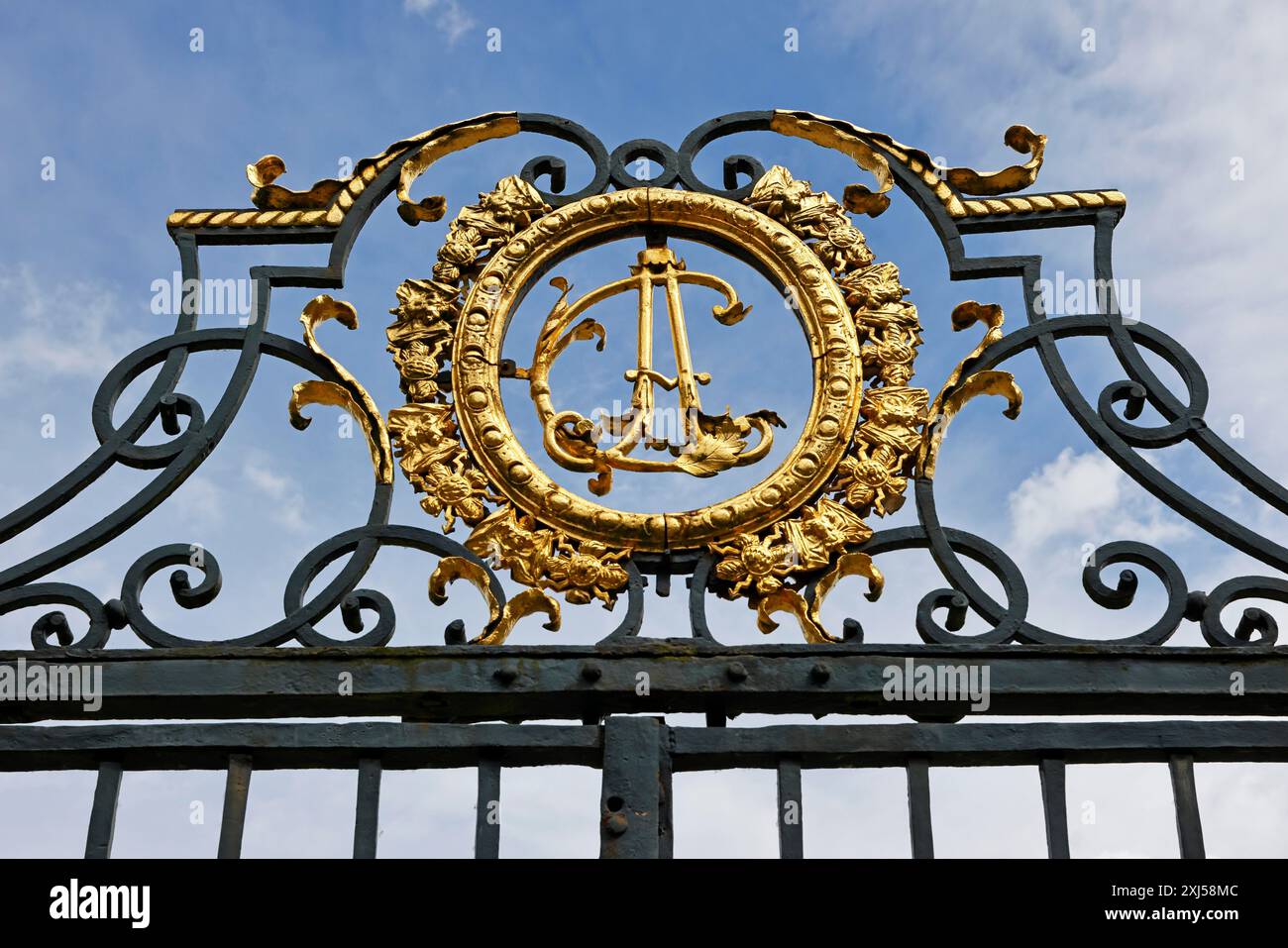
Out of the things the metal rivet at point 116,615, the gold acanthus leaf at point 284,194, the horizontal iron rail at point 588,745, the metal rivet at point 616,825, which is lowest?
the metal rivet at point 616,825

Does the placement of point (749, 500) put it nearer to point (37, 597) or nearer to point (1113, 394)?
point (1113, 394)

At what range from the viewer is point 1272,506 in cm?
604

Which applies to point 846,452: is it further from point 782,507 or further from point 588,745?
point 588,745

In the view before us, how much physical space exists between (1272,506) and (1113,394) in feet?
2.00

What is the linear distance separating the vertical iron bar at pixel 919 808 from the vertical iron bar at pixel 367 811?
4.86 ft

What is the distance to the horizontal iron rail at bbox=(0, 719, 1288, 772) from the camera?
5.41 m

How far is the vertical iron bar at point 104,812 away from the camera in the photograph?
5266mm

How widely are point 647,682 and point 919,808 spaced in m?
0.84

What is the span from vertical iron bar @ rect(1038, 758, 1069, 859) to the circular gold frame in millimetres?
1131

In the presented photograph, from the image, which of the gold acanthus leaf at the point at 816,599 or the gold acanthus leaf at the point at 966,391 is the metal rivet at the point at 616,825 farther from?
the gold acanthus leaf at the point at 966,391

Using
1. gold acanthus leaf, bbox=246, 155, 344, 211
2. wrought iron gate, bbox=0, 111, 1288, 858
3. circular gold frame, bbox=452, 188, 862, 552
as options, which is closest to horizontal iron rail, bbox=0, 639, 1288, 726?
wrought iron gate, bbox=0, 111, 1288, 858

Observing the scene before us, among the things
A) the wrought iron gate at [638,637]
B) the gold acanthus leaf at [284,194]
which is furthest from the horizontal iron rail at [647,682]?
the gold acanthus leaf at [284,194]
